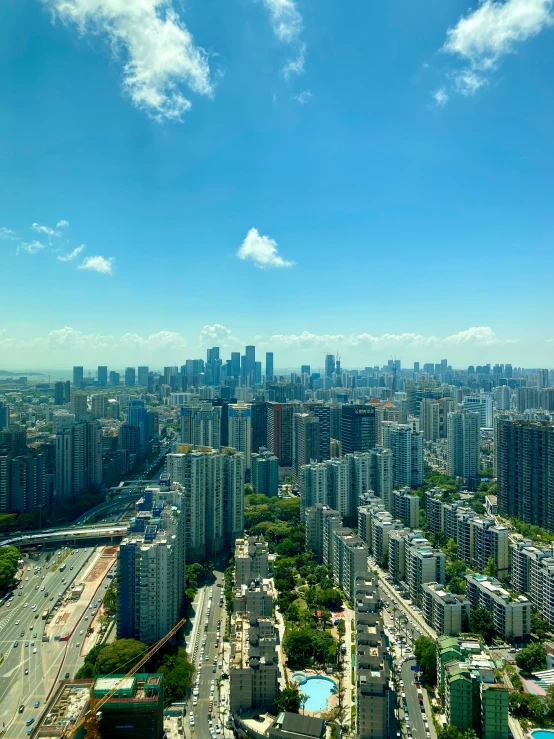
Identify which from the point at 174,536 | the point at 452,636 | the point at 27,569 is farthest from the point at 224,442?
the point at 452,636

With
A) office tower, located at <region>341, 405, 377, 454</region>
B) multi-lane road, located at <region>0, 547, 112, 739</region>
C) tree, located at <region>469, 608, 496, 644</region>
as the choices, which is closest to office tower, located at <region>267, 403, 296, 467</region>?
office tower, located at <region>341, 405, 377, 454</region>

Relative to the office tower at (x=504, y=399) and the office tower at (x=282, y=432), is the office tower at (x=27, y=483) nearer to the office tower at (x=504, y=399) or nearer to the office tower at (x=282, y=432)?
the office tower at (x=282, y=432)

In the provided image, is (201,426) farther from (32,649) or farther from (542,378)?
(542,378)

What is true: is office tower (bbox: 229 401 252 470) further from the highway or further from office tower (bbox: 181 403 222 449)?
the highway

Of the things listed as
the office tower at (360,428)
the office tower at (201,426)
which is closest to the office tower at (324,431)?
the office tower at (360,428)

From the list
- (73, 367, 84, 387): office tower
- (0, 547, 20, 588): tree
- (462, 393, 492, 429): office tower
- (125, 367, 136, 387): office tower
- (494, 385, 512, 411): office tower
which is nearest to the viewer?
(0, 547, 20, 588): tree

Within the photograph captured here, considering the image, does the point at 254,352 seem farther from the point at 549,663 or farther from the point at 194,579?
the point at 549,663
